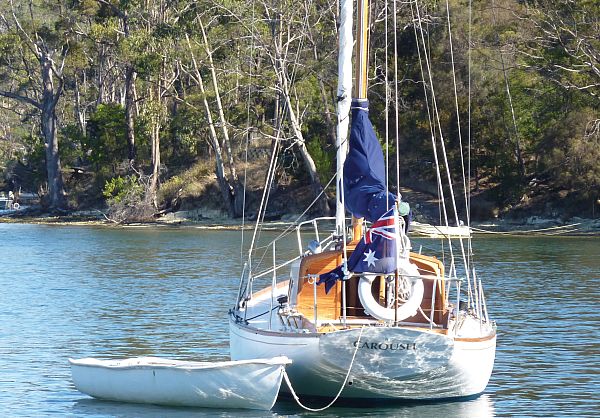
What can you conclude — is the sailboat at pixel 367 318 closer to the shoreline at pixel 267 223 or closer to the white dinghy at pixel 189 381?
the white dinghy at pixel 189 381

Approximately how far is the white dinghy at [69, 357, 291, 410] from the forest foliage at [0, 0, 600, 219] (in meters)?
32.1

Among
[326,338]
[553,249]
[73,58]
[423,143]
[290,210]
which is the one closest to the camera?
[326,338]

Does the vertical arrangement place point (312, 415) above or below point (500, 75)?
below

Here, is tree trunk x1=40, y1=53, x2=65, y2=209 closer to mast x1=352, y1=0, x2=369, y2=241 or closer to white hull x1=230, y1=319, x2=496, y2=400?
mast x1=352, y1=0, x2=369, y2=241

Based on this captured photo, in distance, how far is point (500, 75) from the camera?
5772 cm

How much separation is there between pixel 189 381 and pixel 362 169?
393 cm

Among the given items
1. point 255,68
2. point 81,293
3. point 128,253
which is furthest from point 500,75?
point 81,293

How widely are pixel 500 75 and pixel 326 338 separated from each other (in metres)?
45.0

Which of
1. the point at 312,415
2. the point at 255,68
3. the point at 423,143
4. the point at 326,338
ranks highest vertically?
the point at 255,68

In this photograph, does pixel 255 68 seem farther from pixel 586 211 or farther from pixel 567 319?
pixel 567 319

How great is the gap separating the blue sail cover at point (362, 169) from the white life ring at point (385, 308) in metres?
1.17

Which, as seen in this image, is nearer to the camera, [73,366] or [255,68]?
[73,366]

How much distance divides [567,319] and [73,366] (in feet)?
42.5

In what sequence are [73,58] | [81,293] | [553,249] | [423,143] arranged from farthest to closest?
[73,58] < [423,143] < [553,249] < [81,293]
